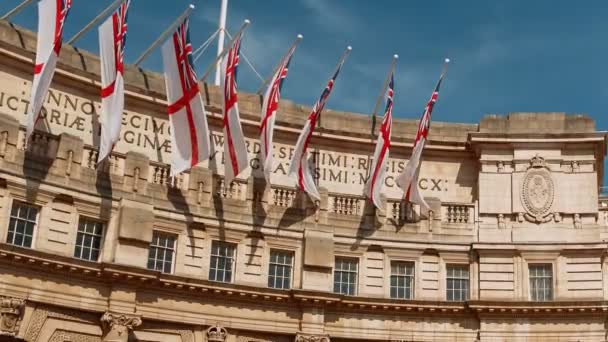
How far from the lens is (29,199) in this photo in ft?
122

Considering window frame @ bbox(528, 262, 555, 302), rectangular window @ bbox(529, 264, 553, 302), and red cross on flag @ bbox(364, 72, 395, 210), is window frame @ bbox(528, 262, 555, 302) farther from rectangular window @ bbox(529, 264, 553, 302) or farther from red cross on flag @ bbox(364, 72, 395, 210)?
red cross on flag @ bbox(364, 72, 395, 210)

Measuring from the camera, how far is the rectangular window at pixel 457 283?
42.7m

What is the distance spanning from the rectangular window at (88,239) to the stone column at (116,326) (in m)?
2.58

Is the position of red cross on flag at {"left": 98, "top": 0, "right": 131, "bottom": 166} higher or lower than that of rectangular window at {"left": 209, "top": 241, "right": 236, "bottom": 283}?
higher

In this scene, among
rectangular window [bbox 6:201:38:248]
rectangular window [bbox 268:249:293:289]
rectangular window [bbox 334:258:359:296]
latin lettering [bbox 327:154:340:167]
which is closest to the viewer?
rectangular window [bbox 6:201:38:248]

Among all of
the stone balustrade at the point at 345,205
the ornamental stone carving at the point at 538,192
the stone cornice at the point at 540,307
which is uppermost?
the ornamental stone carving at the point at 538,192

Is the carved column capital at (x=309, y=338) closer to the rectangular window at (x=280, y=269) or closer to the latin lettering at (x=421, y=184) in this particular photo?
the rectangular window at (x=280, y=269)

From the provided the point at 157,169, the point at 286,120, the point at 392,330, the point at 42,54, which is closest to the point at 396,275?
the point at 392,330

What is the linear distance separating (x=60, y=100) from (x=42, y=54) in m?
4.08

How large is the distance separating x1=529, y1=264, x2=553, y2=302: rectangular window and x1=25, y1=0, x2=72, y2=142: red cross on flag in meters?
21.5

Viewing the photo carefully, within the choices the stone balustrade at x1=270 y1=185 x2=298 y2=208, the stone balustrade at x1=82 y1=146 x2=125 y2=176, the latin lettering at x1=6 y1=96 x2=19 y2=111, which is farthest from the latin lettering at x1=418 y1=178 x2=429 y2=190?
the latin lettering at x1=6 y1=96 x2=19 y2=111

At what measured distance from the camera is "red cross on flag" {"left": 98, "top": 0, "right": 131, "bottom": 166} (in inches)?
1508

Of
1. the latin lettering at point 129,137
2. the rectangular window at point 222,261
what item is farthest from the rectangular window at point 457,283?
the latin lettering at point 129,137

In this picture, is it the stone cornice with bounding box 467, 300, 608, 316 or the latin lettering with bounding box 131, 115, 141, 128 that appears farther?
the latin lettering with bounding box 131, 115, 141, 128
